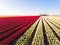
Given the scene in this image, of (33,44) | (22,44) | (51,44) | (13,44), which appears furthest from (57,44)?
(13,44)

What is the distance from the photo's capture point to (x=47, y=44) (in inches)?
407

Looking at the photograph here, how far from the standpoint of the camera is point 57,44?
10312 mm

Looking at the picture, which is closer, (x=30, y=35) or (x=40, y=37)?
(x=40, y=37)

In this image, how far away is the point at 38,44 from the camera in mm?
10305

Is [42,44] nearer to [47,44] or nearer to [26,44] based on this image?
[47,44]

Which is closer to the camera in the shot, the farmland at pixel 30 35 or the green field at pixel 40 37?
the green field at pixel 40 37

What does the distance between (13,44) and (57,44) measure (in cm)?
365

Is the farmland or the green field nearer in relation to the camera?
the green field

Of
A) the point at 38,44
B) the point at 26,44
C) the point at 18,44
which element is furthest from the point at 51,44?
the point at 18,44

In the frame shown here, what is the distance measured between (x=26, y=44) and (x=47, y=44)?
5.71ft

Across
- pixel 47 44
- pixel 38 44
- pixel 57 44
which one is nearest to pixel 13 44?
pixel 38 44

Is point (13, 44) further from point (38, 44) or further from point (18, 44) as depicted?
point (38, 44)

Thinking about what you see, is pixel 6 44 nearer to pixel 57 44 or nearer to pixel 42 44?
pixel 42 44

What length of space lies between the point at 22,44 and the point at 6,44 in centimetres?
135
